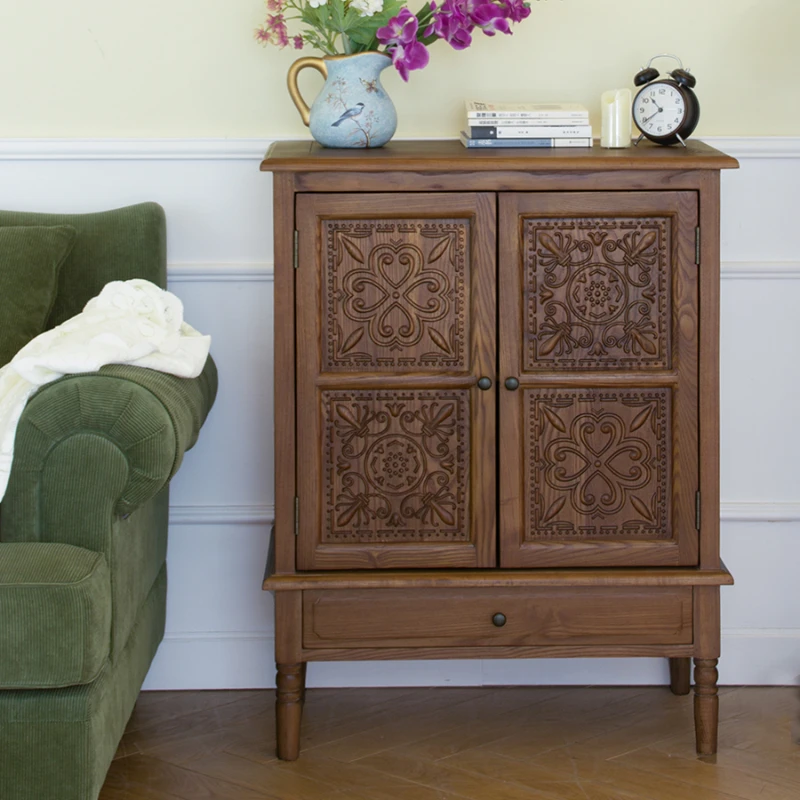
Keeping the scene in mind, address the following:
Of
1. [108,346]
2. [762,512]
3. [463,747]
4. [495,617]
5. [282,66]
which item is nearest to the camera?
[108,346]

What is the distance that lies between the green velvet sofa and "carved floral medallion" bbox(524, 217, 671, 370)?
703mm

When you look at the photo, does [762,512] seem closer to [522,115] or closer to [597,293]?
[597,293]

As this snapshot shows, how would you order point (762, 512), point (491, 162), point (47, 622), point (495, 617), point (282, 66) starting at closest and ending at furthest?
point (47, 622) → point (491, 162) → point (495, 617) → point (282, 66) → point (762, 512)

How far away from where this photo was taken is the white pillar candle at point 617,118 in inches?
89.2

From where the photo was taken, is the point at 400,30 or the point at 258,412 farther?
the point at 258,412

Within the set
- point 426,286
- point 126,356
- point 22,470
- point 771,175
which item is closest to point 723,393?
point 771,175

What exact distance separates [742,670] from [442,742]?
78 cm

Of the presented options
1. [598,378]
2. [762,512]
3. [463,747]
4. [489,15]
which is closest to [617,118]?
[489,15]

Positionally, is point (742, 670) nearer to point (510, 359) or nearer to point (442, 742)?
point (442, 742)

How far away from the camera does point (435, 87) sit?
8.10ft

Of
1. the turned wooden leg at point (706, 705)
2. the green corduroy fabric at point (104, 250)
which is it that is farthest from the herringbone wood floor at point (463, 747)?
the green corduroy fabric at point (104, 250)

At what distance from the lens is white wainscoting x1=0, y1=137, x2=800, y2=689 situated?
2.47 meters

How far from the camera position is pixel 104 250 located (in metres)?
2.29

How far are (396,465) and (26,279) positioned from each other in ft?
2.61
